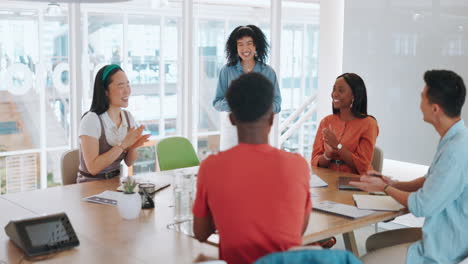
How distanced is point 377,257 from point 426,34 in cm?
266

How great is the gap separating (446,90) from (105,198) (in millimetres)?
1668

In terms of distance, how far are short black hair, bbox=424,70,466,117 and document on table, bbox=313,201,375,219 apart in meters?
0.57

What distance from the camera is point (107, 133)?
3186 millimetres

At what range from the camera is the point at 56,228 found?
6.55 feet

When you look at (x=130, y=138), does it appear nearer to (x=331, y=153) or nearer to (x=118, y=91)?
(x=118, y=91)

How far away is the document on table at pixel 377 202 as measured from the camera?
2.49 m

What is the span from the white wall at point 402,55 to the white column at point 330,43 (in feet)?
0.54

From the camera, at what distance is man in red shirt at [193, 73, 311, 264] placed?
67.2 inches

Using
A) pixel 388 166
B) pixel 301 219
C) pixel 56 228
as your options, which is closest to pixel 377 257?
pixel 301 219

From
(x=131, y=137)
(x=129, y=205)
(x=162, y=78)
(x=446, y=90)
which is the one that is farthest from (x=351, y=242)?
(x=162, y=78)

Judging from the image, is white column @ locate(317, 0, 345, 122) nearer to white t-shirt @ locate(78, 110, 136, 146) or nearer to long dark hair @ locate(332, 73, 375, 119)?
long dark hair @ locate(332, 73, 375, 119)

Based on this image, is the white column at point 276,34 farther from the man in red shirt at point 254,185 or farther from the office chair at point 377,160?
the man in red shirt at point 254,185

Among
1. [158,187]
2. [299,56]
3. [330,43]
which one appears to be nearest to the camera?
[158,187]

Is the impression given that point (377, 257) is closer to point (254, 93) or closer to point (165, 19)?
point (254, 93)
